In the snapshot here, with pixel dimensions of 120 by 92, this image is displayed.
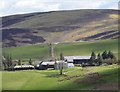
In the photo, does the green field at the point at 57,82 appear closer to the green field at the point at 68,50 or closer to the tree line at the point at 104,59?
the tree line at the point at 104,59

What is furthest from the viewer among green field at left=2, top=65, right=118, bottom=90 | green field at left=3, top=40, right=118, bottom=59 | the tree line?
green field at left=3, top=40, right=118, bottom=59

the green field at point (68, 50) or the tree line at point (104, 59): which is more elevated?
the green field at point (68, 50)

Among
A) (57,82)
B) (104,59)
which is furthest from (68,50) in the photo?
(57,82)

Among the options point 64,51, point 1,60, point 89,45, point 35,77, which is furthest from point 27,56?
point 35,77

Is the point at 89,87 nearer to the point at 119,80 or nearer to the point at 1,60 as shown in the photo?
the point at 119,80

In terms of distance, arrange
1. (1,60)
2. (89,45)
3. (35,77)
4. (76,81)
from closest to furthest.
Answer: (76,81) < (35,77) < (1,60) < (89,45)

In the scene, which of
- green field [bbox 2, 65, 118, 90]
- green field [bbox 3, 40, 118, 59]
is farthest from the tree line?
green field [bbox 2, 65, 118, 90]

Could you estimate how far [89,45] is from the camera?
16525 cm

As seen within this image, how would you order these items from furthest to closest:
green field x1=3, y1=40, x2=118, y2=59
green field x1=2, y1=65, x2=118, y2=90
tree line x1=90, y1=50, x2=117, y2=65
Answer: green field x1=3, y1=40, x2=118, y2=59
tree line x1=90, y1=50, x2=117, y2=65
green field x1=2, y1=65, x2=118, y2=90

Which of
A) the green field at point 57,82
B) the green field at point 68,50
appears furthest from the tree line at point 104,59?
the green field at point 57,82

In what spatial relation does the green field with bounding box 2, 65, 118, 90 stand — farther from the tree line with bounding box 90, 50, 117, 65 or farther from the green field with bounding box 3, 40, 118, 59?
the green field with bounding box 3, 40, 118, 59

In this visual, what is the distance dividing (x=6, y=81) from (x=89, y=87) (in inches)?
600

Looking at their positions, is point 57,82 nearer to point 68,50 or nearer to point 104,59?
point 104,59

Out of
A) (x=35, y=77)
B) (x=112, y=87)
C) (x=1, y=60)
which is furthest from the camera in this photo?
(x=1, y=60)
